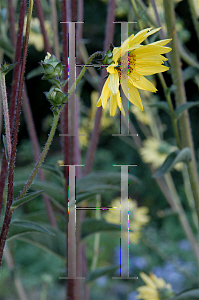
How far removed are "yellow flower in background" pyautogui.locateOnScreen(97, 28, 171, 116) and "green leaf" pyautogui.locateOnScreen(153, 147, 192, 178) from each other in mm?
99

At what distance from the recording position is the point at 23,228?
0.26 metres

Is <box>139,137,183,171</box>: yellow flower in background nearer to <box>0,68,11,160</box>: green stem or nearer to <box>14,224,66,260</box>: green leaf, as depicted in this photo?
<box>14,224,66,260</box>: green leaf

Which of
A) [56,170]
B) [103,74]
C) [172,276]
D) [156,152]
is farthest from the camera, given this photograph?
[172,276]

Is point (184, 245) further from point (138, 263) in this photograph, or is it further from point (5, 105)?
point (5, 105)

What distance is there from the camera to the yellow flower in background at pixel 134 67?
19 centimetres

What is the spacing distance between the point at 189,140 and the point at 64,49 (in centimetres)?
17

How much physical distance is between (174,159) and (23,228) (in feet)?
0.53

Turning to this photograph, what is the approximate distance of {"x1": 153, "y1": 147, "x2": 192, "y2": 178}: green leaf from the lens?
30 cm

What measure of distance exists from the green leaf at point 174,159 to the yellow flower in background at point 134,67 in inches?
3.9

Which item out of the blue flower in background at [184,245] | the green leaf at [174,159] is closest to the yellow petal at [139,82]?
the green leaf at [174,159]

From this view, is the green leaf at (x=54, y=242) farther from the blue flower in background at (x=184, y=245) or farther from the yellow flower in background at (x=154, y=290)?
the blue flower in background at (x=184, y=245)

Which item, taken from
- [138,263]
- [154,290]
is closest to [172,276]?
[138,263]

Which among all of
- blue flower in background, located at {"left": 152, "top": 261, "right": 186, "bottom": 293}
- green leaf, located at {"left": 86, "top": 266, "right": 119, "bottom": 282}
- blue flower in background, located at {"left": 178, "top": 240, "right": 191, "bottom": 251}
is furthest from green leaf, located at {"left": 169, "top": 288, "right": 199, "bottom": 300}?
blue flower in background, located at {"left": 178, "top": 240, "right": 191, "bottom": 251}

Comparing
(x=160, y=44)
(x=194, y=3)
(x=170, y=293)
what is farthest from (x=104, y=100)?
(x=170, y=293)
